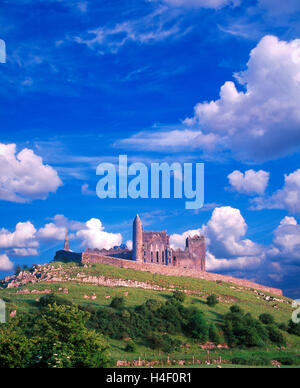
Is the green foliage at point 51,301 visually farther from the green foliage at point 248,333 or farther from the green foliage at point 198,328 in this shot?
the green foliage at point 248,333

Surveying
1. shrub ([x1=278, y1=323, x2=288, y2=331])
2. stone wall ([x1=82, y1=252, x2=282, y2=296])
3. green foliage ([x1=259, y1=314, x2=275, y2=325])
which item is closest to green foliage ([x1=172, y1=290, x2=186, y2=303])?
green foliage ([x1=259, y1=314, x2=275, y2=325])

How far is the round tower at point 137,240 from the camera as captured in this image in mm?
93188

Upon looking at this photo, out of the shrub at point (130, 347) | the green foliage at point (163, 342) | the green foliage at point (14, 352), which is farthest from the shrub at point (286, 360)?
the green foliage at point (14, 352)

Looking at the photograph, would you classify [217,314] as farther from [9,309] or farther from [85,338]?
[85,338]

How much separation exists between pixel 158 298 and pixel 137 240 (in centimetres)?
3763

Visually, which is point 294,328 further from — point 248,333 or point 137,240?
point 137,240

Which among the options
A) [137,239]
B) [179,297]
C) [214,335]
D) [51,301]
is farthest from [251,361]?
[137,239]

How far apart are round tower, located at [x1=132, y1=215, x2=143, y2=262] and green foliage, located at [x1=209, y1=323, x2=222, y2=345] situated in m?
46.3

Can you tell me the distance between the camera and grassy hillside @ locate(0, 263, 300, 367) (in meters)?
38.9

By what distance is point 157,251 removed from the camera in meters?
99.8

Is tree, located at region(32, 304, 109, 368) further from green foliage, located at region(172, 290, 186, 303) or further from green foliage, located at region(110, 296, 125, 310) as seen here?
green foliage, located at region(172, 290, 186, 303)

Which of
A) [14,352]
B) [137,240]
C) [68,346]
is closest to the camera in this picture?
[14,352]
